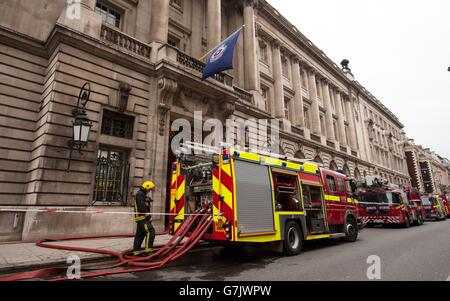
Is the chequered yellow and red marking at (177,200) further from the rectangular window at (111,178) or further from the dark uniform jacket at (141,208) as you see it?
the rectangular window at (111,178)

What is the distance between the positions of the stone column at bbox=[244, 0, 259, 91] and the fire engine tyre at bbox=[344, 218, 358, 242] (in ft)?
36.9

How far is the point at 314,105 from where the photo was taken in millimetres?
27938

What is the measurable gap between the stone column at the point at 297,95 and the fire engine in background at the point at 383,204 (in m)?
9.06

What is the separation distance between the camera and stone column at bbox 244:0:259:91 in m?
18.7

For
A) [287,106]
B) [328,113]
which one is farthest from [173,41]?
[328,113]

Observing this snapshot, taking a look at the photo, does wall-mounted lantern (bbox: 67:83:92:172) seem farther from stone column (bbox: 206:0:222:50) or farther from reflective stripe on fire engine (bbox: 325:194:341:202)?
stone column (bbox: 206:0:222:50)

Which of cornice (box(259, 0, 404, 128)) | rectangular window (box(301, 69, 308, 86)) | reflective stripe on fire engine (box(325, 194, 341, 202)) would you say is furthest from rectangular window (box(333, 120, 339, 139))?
reflective stripe on fire engine (box(325, 194, 341, 202))

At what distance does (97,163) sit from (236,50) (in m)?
14.1

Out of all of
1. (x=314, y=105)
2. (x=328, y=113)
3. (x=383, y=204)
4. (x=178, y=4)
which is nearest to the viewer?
(x=383, y=204)

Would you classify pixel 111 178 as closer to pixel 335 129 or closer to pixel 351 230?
pixel 351 230

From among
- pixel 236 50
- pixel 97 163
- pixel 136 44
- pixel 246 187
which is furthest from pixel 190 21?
pixel 246 187

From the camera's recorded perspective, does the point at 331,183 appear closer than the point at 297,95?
Yes

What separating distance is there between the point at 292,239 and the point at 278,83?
1819 cm
